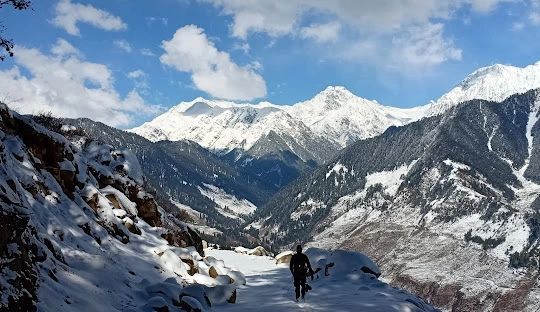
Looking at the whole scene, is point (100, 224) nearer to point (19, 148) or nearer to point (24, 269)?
point (19, 148)

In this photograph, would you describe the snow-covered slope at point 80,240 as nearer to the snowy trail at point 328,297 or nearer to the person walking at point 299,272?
the snowy trail at point 328,297

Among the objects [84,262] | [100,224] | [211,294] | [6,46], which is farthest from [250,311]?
[6,46]

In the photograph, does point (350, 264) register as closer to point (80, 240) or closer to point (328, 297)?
→ point (328, 297)

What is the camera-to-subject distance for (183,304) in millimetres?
16984

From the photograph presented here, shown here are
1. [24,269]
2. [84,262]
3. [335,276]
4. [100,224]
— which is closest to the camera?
[24,269]

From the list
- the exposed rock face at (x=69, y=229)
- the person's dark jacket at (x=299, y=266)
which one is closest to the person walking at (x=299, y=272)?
the person's dark jacket at (x=299, y=266)

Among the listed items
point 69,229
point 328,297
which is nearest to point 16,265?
point 69,229

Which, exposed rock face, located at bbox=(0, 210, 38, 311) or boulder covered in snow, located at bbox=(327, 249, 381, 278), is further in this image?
boulder covered in snow, located at bbox=(327, 249, 381, 278)

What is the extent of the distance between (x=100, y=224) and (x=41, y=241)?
23.9 ft

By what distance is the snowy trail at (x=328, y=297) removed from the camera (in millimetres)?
19578

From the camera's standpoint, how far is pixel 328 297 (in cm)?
2234

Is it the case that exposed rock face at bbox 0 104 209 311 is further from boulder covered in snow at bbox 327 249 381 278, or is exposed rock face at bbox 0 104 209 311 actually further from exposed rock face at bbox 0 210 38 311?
boulder covered in snow at bbox 327 249 381 278

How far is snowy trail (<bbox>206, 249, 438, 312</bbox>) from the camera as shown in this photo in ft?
64.2

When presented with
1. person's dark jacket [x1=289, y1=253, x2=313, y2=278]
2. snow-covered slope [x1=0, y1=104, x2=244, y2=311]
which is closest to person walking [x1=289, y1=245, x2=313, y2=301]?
person's dark jacket [x1=289, y1=253, x2=313, y2=278]
